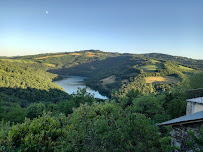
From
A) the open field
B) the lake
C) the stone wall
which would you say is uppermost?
the stone wall

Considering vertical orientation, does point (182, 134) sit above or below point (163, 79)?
above

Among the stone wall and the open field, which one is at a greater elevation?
the stone wall

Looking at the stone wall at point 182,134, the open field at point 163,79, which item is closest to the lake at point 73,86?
the open field at point 163,79

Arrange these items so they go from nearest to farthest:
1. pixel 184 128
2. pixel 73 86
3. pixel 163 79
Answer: pixel 184 128 < pixel 163 79 < pixel 73 86

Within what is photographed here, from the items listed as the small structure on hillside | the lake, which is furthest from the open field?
the small structure on hillside

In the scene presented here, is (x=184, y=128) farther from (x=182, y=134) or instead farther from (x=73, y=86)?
(x=73, y=86)

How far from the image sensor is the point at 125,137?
4.65 m

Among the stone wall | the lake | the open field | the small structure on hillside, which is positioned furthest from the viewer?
the lake

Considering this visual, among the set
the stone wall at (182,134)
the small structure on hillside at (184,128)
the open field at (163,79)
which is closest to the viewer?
the small structure on hillside at (184,128)

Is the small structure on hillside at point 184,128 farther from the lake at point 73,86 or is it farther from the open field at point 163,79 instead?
the open field at point 163,79

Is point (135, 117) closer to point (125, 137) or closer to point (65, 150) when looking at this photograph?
point (125, 137)

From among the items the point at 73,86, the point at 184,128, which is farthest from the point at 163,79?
the point at 184,128

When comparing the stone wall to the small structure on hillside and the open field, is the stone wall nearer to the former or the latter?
the small structure on hillside

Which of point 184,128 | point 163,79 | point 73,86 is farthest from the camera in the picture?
point 73,86
